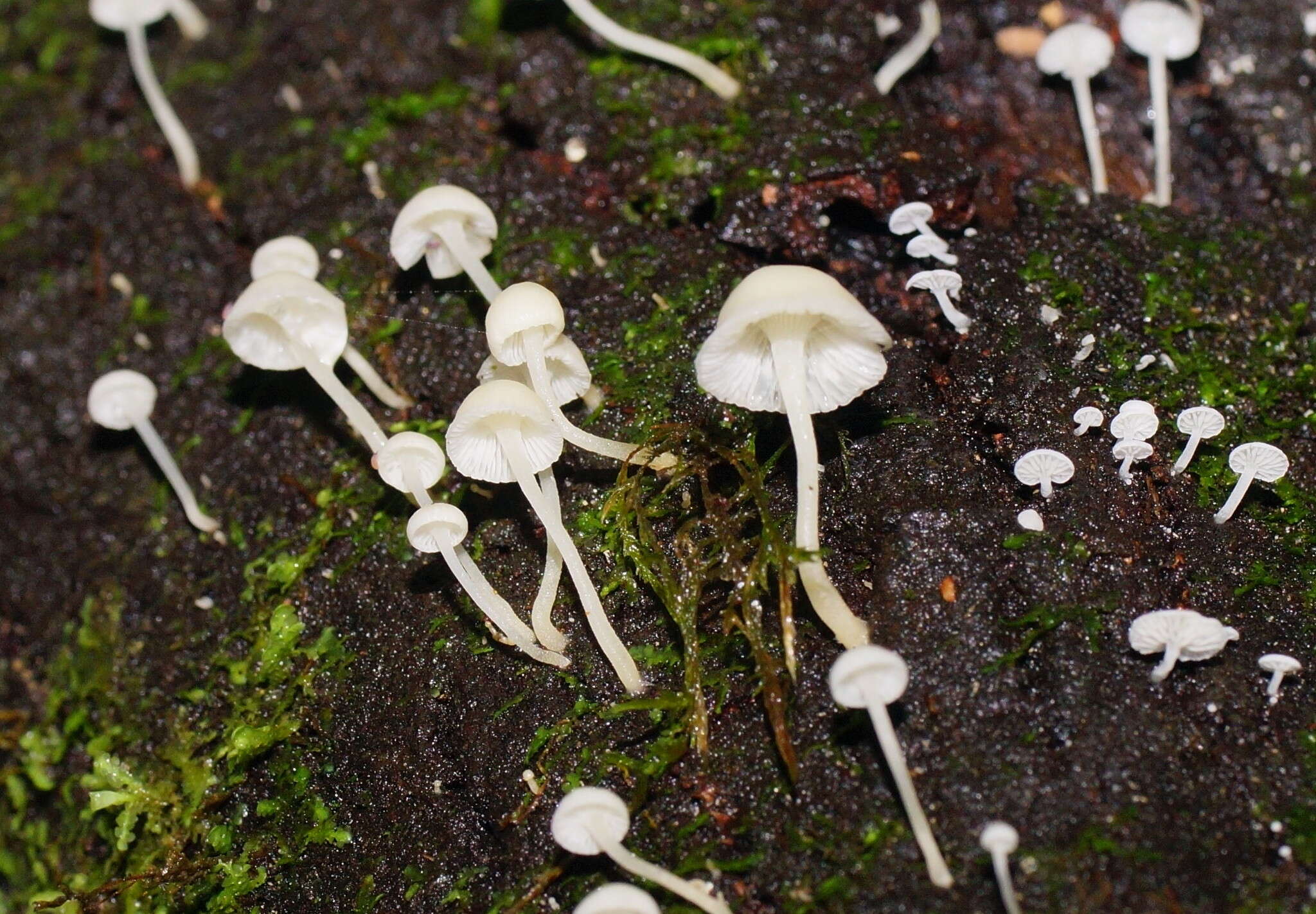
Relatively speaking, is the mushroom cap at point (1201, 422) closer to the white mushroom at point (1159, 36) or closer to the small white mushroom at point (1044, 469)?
the small white mushroom at point (1044, 469)

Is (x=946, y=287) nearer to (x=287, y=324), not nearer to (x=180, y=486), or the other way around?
(x=287, y=324)

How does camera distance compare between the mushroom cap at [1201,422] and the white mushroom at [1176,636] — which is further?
the mushroom cap at [1201,422]

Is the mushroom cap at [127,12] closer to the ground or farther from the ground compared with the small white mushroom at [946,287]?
farther from the ground

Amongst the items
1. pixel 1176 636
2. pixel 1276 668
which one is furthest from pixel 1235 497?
pixel 1176 636

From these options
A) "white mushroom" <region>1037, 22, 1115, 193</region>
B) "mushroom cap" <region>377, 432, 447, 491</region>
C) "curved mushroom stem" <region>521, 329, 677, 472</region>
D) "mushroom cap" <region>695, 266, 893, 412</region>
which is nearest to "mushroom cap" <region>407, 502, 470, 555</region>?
"mushroom cap" <region>377, 432, 447, 491</region>

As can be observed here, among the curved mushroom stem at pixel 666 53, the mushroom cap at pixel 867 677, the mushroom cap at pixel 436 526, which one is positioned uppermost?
the curved mushroom stem at pixel 666 53

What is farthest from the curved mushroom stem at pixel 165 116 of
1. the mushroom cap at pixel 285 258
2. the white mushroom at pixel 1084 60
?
the white mushroom at pixel 1084 60

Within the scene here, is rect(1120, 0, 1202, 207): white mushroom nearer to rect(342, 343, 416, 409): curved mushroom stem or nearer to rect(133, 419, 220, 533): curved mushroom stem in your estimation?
rect(342, 343, 416, 409): curved mushroom stem

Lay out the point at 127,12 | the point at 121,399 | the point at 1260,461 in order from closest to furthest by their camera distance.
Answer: the point at 1260,461
the point at 121,399
the point at 127,12
